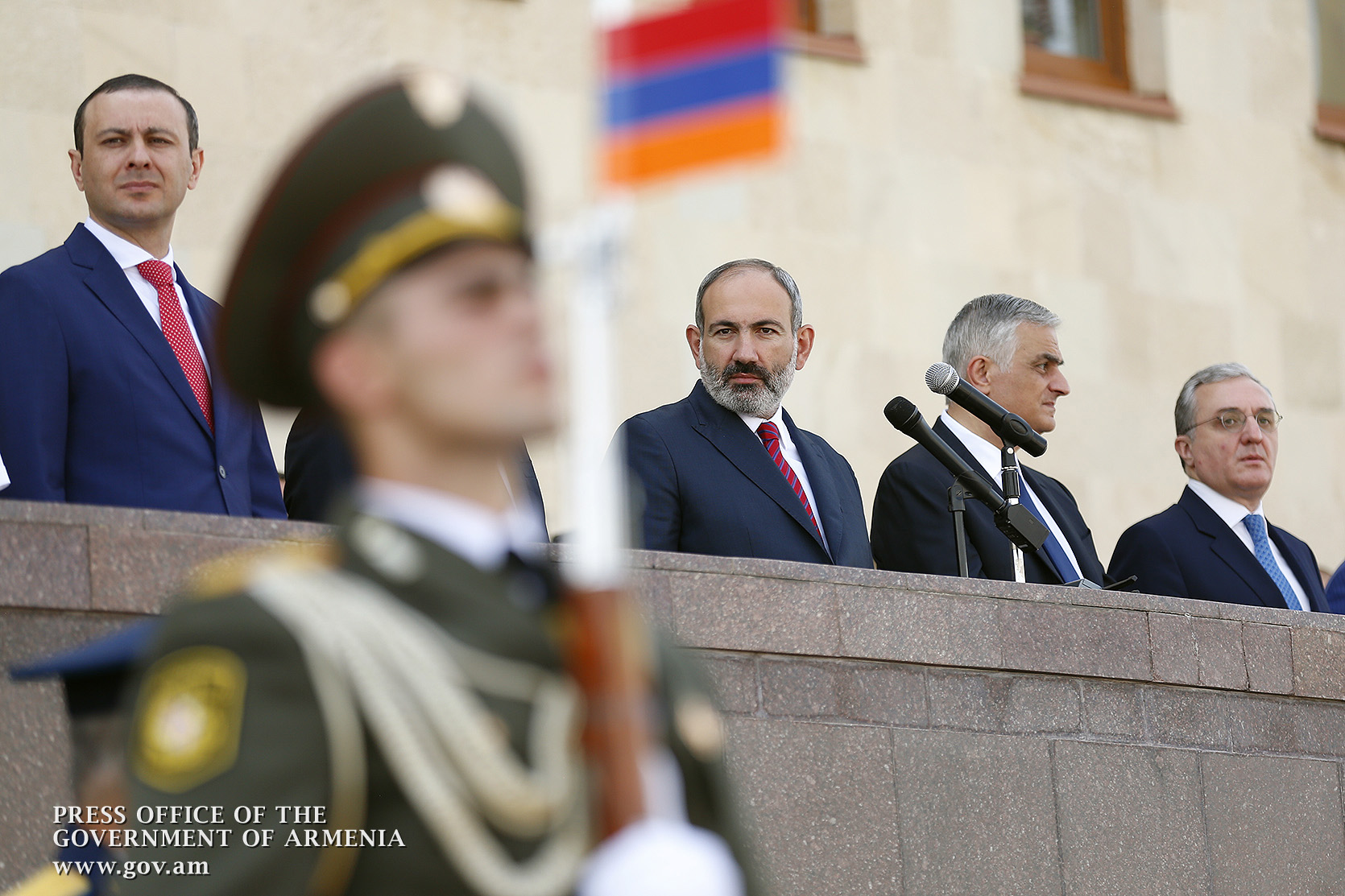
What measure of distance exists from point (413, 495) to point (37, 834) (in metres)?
2.60

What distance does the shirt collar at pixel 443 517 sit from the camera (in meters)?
2.09

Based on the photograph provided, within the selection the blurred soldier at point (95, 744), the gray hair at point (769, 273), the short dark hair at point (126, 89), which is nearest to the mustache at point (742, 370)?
the gray hair at point (769, 273)

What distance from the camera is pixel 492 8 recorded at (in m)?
10.0

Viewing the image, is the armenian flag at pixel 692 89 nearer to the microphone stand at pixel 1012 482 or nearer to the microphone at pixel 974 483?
the microphone at pixel 974 483

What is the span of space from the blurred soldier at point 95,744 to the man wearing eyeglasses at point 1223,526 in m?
5.33

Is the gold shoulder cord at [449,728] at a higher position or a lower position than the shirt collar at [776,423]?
lower

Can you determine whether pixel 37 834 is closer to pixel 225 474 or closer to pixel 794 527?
pixel 225 474

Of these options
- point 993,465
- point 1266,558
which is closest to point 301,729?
point 993,465

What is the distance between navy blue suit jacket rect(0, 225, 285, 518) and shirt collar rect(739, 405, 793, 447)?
1834 mm

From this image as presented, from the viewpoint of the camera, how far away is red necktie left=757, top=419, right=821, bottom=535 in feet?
21.0

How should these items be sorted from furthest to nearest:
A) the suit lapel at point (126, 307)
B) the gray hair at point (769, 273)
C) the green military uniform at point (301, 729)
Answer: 1. the gray hair at point (769, 273)
2. the suit lapel at point (126, 307)
3. the green military uniform at point (301, 729)

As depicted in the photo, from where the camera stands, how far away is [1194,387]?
827cm

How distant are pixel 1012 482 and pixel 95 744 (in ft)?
13.8

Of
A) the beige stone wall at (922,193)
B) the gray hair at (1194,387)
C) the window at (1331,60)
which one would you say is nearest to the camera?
the gray hair at (1194,387)
